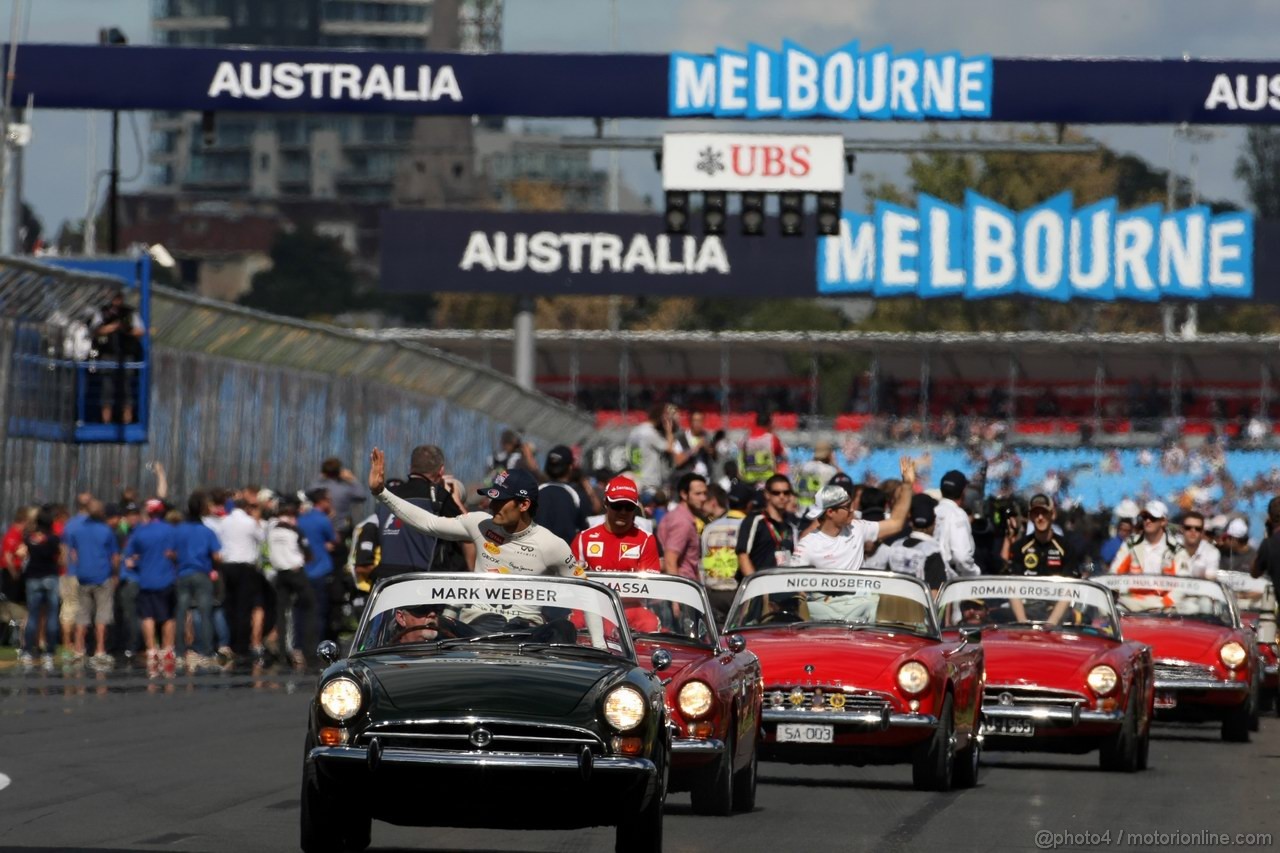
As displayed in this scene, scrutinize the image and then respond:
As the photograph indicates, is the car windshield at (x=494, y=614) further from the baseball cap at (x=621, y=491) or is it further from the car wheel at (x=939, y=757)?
the car wheel at (x=939, y=757)

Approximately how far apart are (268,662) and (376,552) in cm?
822

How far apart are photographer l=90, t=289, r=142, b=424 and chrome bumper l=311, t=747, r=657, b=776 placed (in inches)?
686

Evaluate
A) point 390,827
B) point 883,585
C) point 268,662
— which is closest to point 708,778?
point 390,827

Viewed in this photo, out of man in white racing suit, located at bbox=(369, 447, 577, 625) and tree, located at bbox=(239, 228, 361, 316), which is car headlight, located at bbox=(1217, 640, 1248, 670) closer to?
man in white racing suit, located at bbox=(369, 447, 577, 625)

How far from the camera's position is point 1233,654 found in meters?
18.3

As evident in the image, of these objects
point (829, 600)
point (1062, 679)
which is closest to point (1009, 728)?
point (1062, 679)

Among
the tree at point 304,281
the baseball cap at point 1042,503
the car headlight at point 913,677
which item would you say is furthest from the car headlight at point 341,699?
the tree at point 304,281

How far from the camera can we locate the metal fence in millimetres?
26938

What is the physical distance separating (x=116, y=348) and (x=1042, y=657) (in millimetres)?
13823

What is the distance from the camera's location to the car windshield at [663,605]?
12.6m

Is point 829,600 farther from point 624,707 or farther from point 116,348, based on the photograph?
point 116,348

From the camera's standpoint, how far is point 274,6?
170250 mm

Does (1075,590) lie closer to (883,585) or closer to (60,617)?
(883,585)

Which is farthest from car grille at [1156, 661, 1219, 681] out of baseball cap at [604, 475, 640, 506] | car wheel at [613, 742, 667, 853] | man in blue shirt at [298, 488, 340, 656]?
man in blue shirt at [298, 488, 340, 656]
